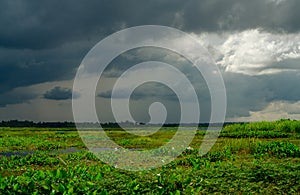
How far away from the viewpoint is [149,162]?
1297cm

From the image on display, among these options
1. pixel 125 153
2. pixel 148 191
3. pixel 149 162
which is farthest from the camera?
pixel 125 153

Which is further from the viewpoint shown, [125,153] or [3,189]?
[125,153]

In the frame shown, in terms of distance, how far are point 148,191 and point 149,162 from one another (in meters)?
6.17

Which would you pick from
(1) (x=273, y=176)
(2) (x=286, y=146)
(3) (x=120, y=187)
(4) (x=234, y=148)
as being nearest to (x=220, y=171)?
(1) (x=273, y=176)

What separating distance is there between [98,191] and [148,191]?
911mm

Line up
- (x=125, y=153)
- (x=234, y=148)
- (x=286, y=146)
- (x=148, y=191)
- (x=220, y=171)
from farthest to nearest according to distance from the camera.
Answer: (x=234, y=148)
(x=125, y=153)
(x=286, y=146)
(x=220, y=171)
(x=148, y=191)

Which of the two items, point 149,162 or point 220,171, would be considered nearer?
point 220,171

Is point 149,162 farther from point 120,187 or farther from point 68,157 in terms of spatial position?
point 120,187

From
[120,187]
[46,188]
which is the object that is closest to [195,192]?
[120,187]

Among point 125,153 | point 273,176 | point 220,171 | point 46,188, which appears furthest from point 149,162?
point 46,188

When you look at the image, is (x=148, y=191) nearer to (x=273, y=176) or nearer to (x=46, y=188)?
(x=46, y=188)

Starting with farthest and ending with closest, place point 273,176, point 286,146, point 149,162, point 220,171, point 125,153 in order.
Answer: point 125,153, point 286,146, point 149,162, point 220,171, point 273,176

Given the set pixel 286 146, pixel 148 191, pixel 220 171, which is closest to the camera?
pixel 148 191

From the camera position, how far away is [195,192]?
6.78m
